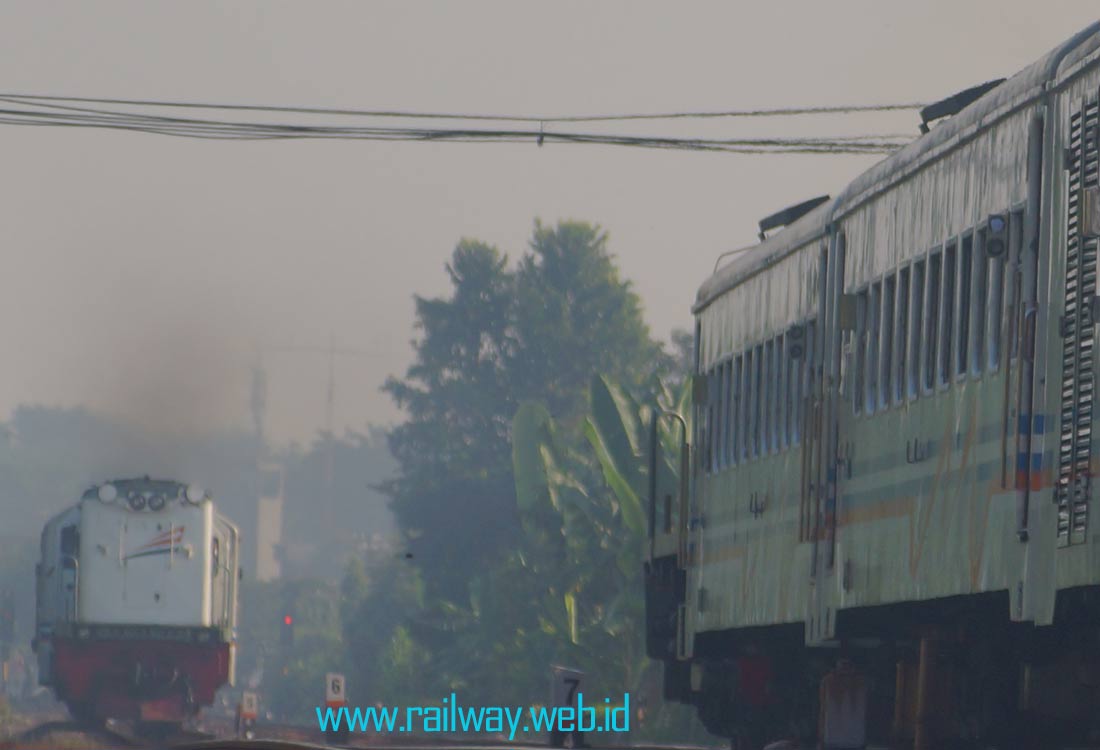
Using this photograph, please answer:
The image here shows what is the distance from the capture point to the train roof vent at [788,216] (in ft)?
66.5

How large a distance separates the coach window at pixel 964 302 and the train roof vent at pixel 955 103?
1777 mm

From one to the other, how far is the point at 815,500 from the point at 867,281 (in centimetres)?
184

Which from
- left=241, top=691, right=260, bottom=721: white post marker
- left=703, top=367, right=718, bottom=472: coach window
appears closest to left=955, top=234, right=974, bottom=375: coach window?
left=703, top=367, right=718, bottom=472: coach window

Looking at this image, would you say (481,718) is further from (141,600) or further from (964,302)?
(964,302)

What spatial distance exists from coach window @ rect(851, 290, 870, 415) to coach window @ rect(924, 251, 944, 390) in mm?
1486

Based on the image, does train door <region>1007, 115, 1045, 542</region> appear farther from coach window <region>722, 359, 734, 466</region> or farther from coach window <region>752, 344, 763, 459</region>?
coach window <region>722, 359, 734, 466</region>

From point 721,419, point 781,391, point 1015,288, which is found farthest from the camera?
point 721,419

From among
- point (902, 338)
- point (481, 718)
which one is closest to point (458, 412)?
point (481, 718)

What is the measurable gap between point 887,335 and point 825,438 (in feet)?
5.34

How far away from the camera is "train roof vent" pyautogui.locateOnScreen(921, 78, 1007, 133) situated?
1584 centimetres

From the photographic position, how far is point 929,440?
48.1 feet

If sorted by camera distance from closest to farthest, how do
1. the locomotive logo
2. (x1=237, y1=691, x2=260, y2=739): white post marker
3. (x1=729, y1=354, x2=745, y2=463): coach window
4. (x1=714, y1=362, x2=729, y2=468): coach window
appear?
(x1=729, y1=354, x2=745, y2=463): coach window, (x1=714, y1=362, x2=729, y2=468): coach window, (x1=237, y1=691, x2=260, y2=739): white post marker, the locomotive logo

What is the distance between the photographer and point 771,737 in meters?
21.3

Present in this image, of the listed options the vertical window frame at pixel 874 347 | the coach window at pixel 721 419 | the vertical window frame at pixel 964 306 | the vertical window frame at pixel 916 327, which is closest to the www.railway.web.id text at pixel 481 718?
the coach window at pixel 721 419
